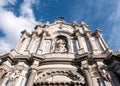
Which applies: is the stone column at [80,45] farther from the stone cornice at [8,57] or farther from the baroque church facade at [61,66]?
the stone cornice at [8,57]

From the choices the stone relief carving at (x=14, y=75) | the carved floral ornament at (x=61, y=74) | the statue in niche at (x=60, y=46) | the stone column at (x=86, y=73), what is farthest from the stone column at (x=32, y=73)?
the statue in niche at (x=60, y=46)

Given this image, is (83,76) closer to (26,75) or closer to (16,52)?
(26,75)

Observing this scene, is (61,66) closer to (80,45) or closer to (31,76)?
(31,76)

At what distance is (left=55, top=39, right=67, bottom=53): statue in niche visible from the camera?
1616 centimetres

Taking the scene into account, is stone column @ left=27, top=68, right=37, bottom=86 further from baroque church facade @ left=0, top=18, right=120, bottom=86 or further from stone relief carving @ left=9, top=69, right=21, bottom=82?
stone relief carving @ left=9, top=69, right=21, bottom=82

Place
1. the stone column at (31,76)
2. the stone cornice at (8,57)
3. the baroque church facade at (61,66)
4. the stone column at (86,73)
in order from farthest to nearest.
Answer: the stone cornice at (8,57) < the baroque church facade at (61,66) < the stone column at (31,76) < the stone column at (86,73)

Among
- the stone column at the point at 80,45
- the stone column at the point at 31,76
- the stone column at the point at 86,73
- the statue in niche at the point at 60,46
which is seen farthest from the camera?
the statue in niche at the point at 60,46

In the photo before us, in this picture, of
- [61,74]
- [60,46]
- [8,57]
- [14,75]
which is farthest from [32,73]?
[60,46]

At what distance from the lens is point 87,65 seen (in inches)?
480

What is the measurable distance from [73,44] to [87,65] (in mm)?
5353

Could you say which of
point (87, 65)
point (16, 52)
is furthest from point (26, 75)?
point (87, 65)

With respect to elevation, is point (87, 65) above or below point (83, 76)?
above

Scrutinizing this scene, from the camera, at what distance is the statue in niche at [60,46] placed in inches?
636

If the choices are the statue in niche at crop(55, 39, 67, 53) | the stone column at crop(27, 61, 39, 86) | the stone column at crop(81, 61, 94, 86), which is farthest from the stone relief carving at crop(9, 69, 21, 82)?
the statue in niche at crop(55, 39, 67, 53)
